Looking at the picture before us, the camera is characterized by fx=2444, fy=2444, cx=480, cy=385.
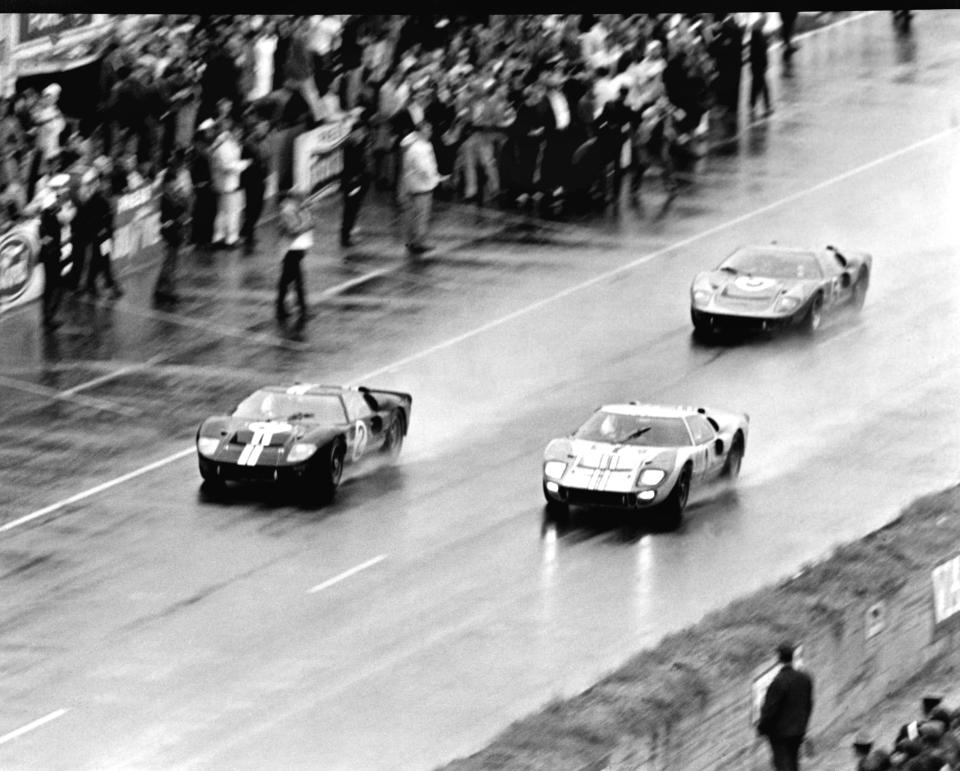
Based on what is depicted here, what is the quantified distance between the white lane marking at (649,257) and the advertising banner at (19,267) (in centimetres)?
491

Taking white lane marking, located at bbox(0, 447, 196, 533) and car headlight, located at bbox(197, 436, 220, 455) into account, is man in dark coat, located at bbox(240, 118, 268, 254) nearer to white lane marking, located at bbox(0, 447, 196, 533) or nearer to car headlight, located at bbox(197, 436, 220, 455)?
white lane marking, located at bbox(0, 447, 196, 533)

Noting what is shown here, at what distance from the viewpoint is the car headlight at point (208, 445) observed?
28.0 metres

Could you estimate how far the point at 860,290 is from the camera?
3647 cm

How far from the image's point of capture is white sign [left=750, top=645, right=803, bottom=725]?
1844 cm

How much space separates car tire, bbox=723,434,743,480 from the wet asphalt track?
0.31 metres

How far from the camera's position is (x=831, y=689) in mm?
19938

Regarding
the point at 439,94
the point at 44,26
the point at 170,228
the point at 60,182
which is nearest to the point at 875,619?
the point at 60,182

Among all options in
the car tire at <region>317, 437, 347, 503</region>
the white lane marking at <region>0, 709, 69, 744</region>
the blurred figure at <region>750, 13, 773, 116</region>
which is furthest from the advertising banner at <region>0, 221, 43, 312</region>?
the blurred figure at <region>750, 13, 773, 116</region>

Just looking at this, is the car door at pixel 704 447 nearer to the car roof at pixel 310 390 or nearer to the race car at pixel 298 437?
the race car at pixel 298 437

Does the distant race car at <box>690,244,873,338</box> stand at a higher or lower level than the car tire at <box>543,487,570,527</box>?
lower

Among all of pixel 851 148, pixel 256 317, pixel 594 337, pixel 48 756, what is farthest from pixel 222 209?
pixel 48 756

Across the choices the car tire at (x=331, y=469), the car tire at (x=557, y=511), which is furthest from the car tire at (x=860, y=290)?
the car tire at (x=331, y=469)

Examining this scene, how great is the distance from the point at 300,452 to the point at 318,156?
13.2 meters

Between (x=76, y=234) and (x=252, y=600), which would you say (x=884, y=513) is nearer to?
(x=252, y=600)
